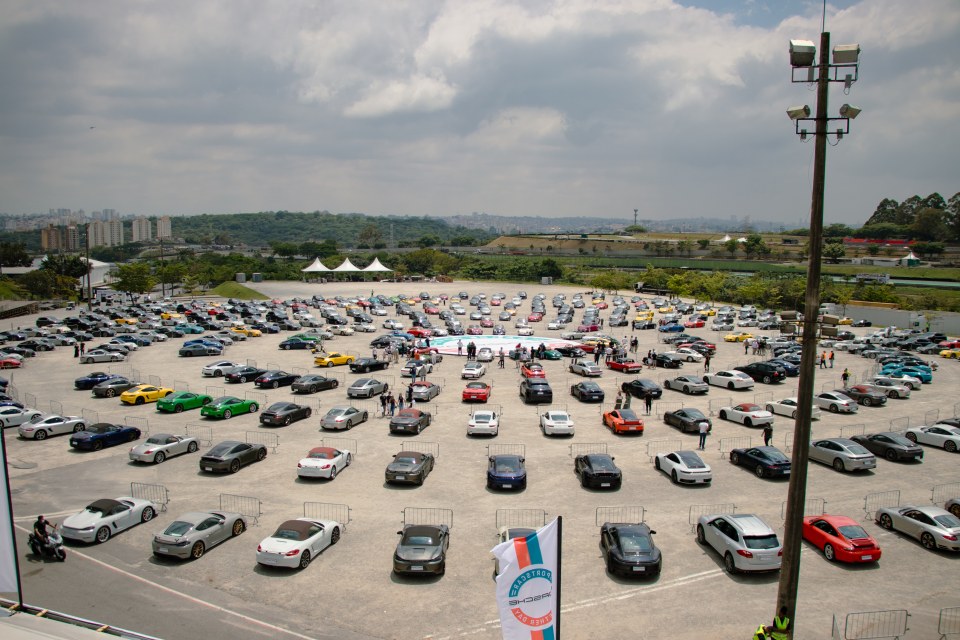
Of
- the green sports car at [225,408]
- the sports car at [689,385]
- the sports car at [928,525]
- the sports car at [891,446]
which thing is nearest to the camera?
the sports car at [928,525]

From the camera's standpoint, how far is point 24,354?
5019cm

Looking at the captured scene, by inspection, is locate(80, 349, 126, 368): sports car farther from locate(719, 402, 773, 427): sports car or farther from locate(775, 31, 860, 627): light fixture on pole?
locate(775, 31, 860, 627): light fixture on pole

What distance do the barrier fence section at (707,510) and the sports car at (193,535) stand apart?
43.1ft

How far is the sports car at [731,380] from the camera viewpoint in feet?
129

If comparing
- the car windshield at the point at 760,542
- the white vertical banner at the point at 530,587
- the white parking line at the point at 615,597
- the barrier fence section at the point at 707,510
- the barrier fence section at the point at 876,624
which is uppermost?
the white vertical banner at the point at 530,587

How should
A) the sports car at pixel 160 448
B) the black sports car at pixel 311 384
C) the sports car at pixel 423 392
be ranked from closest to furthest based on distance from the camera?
the sports car at pixel 160 448, the sports car at pixel 423 392, the black sports car at pixel 311 384

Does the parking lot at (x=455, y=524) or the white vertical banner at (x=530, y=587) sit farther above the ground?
the white vertical banner at (x=530, y=587)

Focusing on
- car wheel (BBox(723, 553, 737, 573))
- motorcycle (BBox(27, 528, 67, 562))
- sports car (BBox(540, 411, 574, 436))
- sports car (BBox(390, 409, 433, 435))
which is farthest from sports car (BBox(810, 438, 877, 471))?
motorcycle (BBox(27, 528, 67, 562))

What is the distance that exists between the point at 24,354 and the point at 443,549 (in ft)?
155

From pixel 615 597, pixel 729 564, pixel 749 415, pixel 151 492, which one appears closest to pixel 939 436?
pixel 749 415

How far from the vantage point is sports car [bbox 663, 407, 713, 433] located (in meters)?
29.7

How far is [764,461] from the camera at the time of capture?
23.8 m

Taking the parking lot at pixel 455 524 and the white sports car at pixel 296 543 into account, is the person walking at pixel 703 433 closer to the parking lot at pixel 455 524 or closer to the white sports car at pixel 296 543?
the parking lot at pixel 455 524

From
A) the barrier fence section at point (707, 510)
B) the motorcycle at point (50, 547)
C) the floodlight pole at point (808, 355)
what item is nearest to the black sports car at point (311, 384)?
the motorcycle at point (50, 547)
